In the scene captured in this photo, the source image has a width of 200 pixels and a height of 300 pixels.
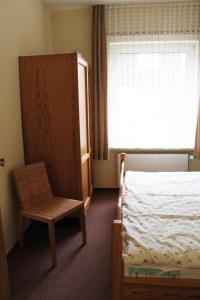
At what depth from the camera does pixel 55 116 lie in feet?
8.64

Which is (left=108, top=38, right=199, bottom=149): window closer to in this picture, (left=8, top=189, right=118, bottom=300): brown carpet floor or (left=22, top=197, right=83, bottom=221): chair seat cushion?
(left=8, top=189, right=118, bottom=300): brown carpet floor

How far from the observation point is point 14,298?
1825 mm

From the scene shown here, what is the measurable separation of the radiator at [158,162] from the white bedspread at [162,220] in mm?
856

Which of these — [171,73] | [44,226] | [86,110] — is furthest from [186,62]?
[44,226]

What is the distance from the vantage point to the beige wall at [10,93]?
224 centimetres

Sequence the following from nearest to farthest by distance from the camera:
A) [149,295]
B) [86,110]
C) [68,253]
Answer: [149,295] < [68,253] < [86,110]

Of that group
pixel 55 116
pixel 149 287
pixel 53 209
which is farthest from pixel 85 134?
pixel 149 287

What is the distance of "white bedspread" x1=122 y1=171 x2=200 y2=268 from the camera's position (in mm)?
1478

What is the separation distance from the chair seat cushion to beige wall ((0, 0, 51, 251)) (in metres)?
0.25

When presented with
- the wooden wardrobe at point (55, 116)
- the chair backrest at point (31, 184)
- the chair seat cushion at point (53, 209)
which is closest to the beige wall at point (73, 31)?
the wooden wardrobe at point (55, 116)

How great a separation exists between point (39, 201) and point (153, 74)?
90.8 inches

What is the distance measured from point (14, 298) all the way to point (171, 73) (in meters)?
3.15

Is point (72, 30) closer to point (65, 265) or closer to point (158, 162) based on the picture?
point (158, 162)

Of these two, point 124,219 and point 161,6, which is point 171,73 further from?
point 124,219
